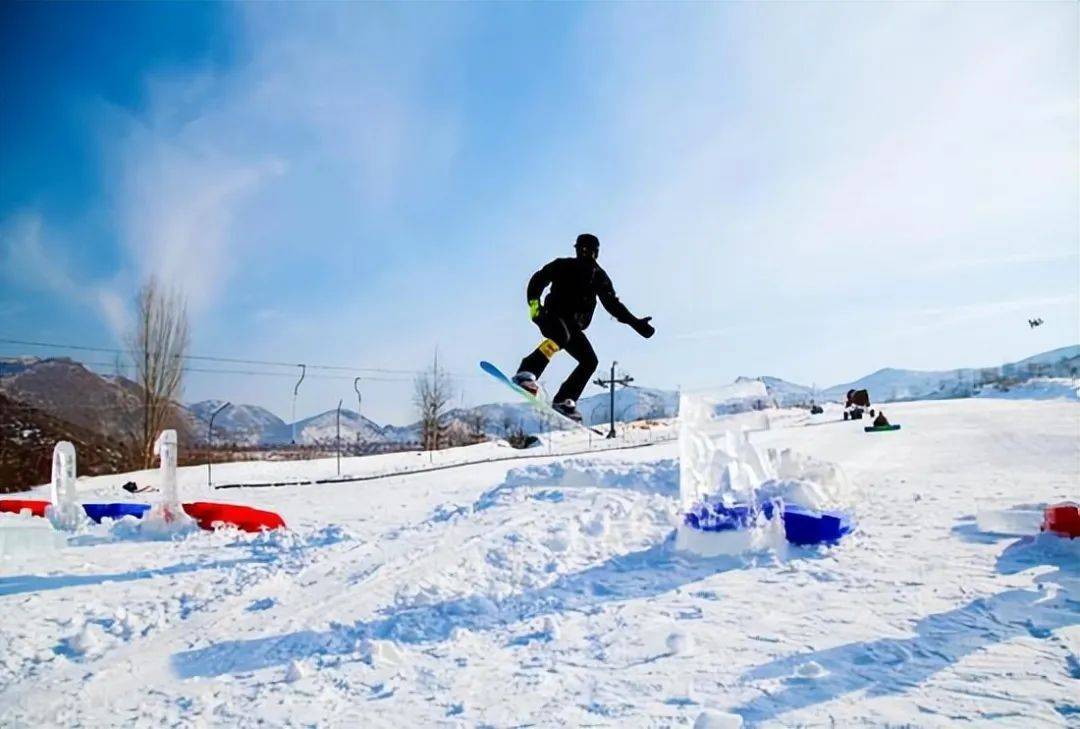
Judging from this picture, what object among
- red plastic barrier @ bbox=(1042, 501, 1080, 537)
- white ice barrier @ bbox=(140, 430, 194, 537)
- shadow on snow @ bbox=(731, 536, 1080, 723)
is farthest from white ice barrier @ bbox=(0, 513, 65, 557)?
red plastic barrier @ bbox=(1042, 501, 1080, 537)

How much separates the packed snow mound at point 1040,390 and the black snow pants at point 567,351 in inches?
1741

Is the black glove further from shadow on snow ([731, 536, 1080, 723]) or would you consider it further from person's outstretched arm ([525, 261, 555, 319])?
shadow on snow ([731, 536, 1080, 723])

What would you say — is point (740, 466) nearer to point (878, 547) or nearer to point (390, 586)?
point (878, 547)

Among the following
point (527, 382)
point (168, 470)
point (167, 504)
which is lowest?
point (167, 504)

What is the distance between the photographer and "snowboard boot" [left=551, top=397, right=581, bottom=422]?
20.8ft

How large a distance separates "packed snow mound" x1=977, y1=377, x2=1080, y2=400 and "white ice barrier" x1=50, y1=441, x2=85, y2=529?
48.7 m

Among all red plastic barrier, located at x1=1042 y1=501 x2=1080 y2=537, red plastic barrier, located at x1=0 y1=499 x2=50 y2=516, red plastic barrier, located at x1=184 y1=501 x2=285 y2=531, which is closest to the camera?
red plastic barrier, located at x1=1042 y1=501 x2=1080 y2=537

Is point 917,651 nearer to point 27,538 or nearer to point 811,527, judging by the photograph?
point 811,527

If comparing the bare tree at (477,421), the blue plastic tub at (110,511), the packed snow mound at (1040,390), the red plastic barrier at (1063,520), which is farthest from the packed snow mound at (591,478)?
the packed snow mound at (1040,390)

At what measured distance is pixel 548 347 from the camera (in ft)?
19.6

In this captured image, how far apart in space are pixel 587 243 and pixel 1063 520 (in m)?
6.48

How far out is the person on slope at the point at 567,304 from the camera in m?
5.88

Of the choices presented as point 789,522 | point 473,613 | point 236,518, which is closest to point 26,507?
point 236,518

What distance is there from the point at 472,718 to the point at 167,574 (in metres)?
5.90
